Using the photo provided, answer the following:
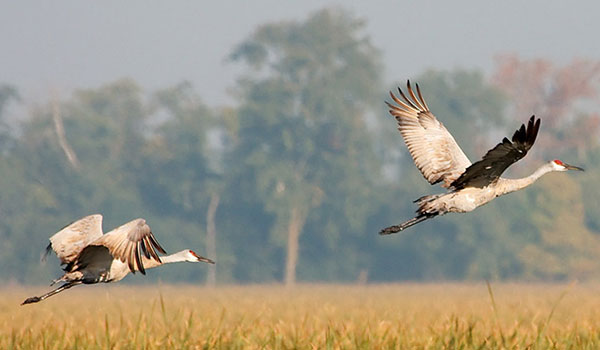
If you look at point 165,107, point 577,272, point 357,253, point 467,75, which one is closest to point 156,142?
point 165,107

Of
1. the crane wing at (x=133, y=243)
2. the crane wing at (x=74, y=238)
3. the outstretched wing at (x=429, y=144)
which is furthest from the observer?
the outstretched wing at (x=429, y=144)

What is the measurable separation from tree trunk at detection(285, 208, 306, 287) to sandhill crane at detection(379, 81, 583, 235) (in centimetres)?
4042

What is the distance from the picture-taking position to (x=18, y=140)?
55094 mm

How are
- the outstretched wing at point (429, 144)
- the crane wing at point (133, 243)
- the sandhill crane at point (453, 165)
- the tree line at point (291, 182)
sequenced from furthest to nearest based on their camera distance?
the tree line at point (291, 182) → the outstretched wing at point (429, 144) → the sandhill crane at point (453, 165) → the crane wing at point (133, 243)

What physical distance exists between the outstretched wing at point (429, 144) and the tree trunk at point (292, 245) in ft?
132

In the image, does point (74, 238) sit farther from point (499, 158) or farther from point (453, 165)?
point (499, 158)

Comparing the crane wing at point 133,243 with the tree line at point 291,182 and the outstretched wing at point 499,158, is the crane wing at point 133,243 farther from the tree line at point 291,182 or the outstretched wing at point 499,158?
the tree line at point 291,182

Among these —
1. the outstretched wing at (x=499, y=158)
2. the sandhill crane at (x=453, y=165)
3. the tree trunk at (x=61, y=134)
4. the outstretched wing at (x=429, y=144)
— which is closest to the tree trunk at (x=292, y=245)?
the tree trunk at (x=61, y=134)

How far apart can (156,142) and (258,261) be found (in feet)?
26.7

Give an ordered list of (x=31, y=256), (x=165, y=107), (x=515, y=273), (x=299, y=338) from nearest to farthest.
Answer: (x=299, y=338), (x=31, y=256), (x=515, y=273), (x=165, y=107)

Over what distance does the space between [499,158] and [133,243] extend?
10.7 feet

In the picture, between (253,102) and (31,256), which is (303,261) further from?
(31,256)

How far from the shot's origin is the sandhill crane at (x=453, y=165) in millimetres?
9641

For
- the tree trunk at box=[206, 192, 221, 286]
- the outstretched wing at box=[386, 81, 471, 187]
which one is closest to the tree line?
the tree trunk at box=[206, 192, 221, 286]
